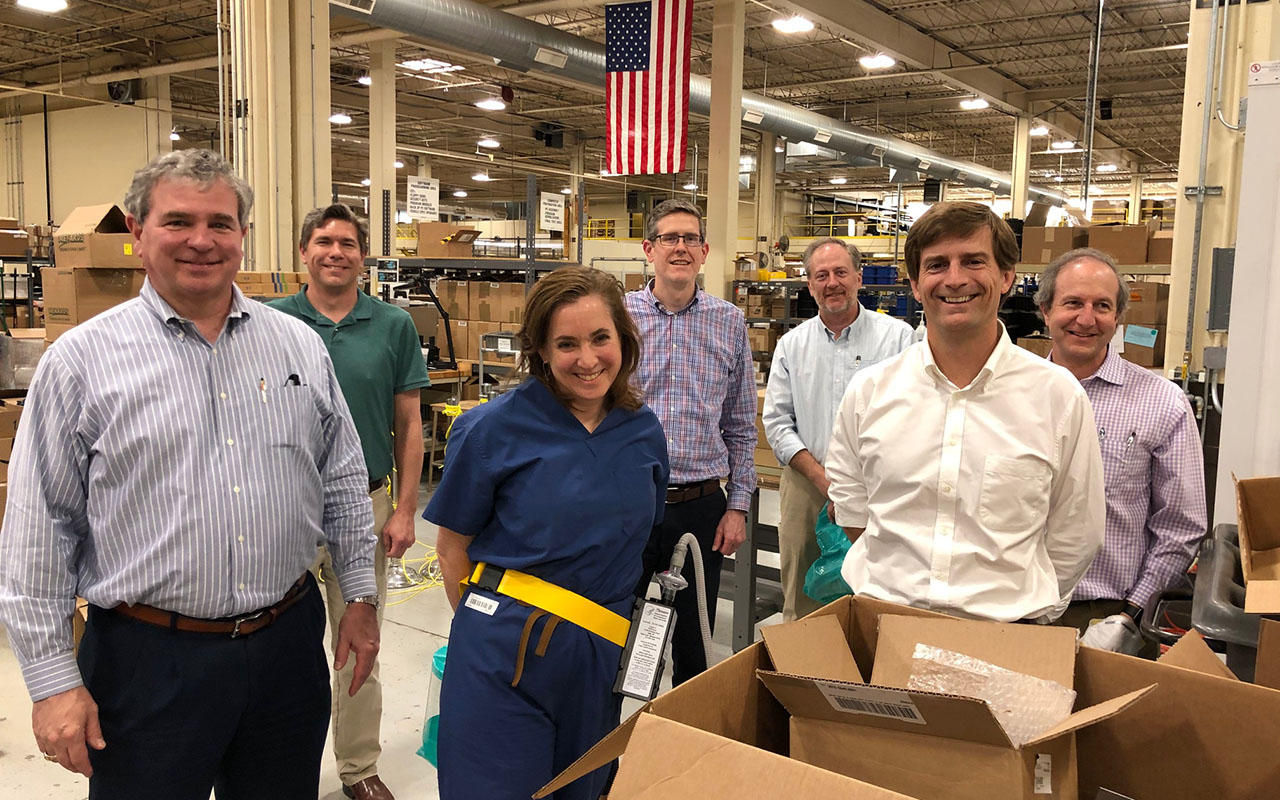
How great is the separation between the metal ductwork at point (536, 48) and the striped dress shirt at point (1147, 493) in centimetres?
616

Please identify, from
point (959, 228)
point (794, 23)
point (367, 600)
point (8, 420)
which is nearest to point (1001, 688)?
point (959, 228)

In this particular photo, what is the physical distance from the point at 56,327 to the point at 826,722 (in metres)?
4.69

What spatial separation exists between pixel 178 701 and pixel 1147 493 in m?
2.06

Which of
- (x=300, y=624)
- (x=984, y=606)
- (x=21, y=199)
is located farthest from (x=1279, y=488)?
(x=21, y=199)

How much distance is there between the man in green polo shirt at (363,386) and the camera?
2723mm

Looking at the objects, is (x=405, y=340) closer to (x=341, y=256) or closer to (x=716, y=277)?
(x=341, y=256)

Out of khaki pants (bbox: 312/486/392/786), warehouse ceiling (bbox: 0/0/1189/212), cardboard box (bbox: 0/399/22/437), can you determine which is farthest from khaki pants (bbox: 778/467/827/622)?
warehouse ceiling (bbox: 0/0/1189/212)

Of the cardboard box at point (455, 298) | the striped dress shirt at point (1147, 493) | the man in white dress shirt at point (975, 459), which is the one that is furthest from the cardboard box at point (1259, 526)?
the cardboard box at point (455, 298)

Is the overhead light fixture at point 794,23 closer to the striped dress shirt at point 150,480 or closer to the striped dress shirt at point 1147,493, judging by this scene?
the striped dress shirt at point 1147,493

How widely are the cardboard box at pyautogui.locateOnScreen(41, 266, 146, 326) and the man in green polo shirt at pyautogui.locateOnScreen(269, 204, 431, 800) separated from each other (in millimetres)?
2203

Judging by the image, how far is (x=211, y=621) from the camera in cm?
162

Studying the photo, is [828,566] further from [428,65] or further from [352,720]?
[428,65]

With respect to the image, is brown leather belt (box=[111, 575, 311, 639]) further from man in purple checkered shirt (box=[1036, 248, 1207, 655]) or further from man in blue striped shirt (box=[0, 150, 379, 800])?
man in purple checkered shirt (box=[1036, 248, 1207, 655])

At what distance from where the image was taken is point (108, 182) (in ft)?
43.0
